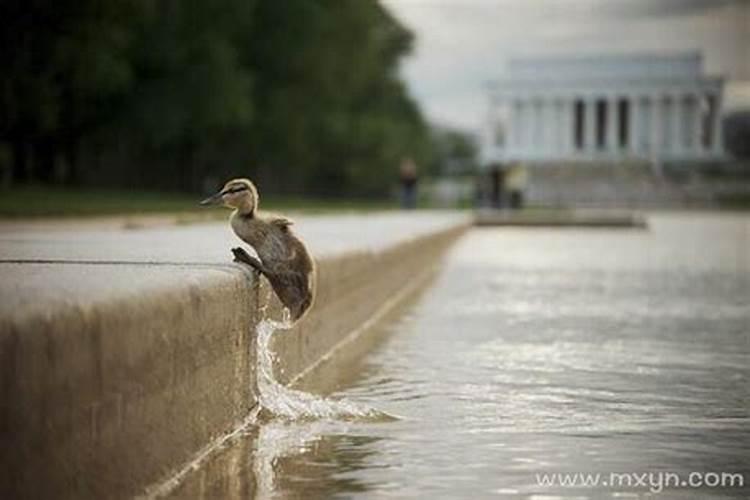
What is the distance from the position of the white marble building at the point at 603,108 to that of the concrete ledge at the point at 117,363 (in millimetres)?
113349

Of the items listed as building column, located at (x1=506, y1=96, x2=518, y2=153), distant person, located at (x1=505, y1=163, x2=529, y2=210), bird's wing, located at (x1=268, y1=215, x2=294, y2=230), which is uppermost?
bird's wing, located at (x1=268, y1=215, x2=294, y2=230)

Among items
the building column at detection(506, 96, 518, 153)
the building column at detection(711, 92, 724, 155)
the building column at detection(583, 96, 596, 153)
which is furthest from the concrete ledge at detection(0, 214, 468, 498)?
the building column at detection(506, 96, 518, 153)

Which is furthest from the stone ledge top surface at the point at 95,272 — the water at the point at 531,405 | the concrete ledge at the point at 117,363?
the water at the point at 531,405

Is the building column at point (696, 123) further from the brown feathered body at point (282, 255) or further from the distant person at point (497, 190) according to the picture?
the brown feathered body at point (282, 255)

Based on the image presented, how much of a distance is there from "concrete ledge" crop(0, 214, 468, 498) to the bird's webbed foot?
0.07 metres

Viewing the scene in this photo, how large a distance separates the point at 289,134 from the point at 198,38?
418 inches

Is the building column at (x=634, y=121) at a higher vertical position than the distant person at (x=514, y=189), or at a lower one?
higher

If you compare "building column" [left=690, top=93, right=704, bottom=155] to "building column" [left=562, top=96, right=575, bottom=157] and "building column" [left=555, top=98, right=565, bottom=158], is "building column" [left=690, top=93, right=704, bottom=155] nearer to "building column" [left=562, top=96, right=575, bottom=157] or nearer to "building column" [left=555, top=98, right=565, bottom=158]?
"building column" [left=562, top=96, right=575, bottom=157]

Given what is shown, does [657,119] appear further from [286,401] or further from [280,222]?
[280,222]

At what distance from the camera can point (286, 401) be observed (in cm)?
633

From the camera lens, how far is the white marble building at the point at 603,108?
398 ft

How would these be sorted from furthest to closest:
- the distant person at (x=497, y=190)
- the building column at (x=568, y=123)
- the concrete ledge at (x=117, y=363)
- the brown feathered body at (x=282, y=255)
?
the building column at (x=568, y=123) < the distant person at (x=497, y=190) < the brown feathered body at (x=282, y=255) < the concrete ledge at (x=117, y=363)

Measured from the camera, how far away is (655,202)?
265ft

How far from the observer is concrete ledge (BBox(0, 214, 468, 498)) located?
3.39 meters
